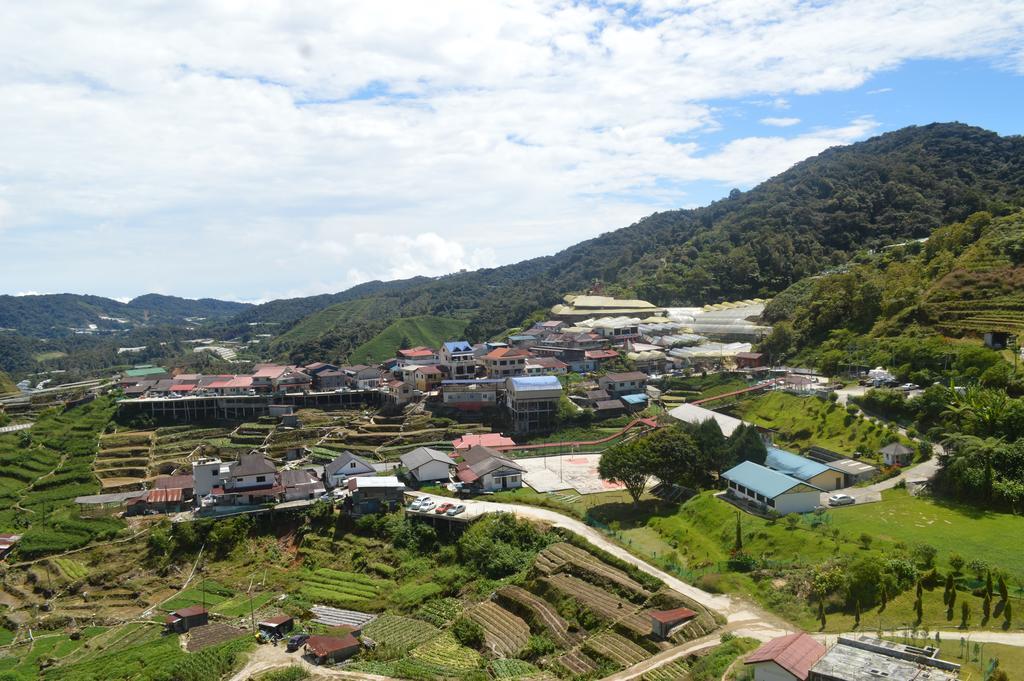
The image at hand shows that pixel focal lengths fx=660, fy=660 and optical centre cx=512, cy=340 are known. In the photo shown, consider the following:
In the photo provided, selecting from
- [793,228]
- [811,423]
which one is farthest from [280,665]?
[793,228]

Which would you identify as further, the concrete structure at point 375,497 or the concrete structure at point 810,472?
the concrete structure at point 375,497

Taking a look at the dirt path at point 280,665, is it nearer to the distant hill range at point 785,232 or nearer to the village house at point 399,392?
the village house at point 399,392

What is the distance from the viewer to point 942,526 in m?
24.6

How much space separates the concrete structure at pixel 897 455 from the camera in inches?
1243

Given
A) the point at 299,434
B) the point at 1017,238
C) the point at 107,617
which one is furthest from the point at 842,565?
the point at 1017,238

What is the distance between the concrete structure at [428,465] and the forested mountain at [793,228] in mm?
56345

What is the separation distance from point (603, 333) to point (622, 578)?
46371mm

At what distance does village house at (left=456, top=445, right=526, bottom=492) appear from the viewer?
119 feet

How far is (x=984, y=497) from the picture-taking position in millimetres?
26062

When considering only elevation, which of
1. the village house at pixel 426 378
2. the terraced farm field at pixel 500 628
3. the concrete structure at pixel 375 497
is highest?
the village house at pixel 426 378

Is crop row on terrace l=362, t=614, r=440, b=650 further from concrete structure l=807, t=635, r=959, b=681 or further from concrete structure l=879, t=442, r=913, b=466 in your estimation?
concrete structure l=879, t=442, r=913, b=466

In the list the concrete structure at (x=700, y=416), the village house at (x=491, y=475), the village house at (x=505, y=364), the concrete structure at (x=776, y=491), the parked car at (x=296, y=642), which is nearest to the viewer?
the parked car at (x=296, y=642)

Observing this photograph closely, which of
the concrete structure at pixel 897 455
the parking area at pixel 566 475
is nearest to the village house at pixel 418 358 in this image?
the parking area at pixel 566 475

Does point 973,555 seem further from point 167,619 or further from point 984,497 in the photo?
point 167,619
